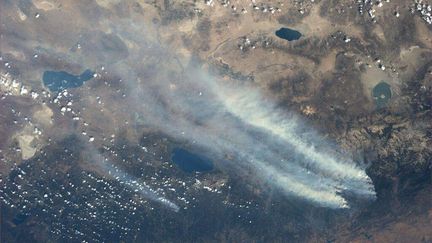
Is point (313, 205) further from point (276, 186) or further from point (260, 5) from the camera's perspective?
point (260, 5)

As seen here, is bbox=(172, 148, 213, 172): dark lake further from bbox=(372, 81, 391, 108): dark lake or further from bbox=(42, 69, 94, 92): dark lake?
bbox=(372, 81, 391, 108): dark lake

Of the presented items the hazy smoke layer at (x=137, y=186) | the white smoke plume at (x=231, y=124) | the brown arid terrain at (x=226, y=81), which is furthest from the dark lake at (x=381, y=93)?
the hazy smoke layer at (x=137, y=186)

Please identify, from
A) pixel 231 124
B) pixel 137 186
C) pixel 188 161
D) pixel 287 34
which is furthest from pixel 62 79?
pixel 287 34

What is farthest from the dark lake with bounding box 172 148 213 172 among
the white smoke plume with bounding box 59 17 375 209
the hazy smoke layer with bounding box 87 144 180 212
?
the hazy smoke layer with bounding box 87 144 180 212

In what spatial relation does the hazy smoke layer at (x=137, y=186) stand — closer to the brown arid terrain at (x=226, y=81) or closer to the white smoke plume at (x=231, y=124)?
the white smoke plume at (x=231, y=124)

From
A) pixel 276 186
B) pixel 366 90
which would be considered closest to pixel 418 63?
pixel 366 90

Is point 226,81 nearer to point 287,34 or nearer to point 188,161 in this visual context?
point 287,34
